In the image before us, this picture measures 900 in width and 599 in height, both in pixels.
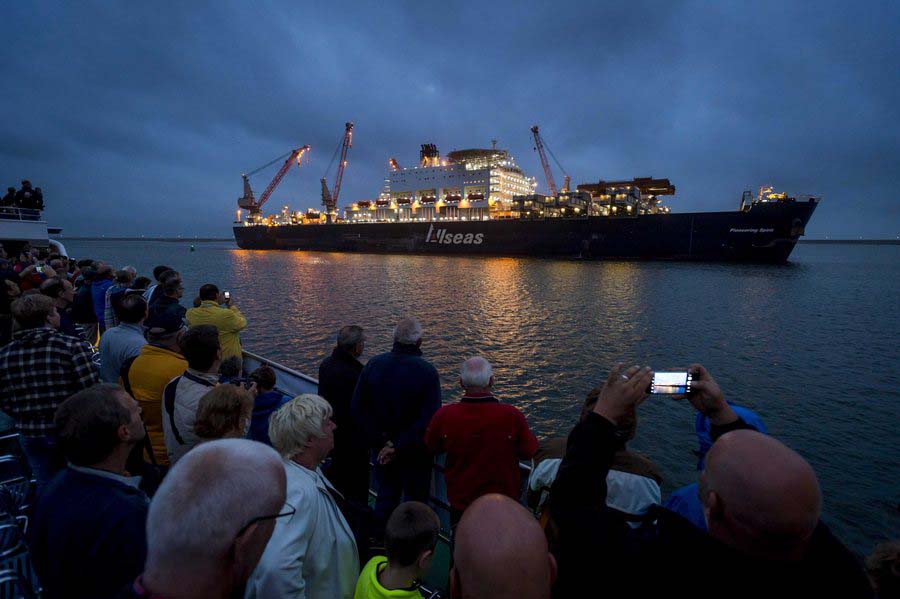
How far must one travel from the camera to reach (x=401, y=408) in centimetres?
300

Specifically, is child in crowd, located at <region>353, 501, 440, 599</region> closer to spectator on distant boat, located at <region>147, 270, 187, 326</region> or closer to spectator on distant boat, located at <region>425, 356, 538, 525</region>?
spectator on distant boat, located at <region>425, 356, 538, 525</region>

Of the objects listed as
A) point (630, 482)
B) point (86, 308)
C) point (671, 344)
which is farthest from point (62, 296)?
point (671, 344)

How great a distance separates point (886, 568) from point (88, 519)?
118 inches

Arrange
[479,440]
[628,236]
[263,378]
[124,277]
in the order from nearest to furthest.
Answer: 1. [479,440]
2. [263,378]
3. [124,277]
4. [628,236]

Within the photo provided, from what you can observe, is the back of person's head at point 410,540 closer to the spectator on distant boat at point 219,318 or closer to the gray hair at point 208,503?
the gray hair at point 208,503

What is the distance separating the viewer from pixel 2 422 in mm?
3676

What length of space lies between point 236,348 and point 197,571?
180 inches

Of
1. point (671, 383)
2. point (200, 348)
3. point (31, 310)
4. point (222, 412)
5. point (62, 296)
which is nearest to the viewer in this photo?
point (671, 383)

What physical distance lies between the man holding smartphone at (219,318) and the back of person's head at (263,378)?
1.67 m

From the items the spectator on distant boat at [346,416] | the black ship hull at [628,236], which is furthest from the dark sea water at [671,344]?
the black ship hull at [628,236]

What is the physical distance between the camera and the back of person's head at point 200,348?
271 cm

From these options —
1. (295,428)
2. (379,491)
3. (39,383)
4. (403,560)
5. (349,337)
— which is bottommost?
(379,491)

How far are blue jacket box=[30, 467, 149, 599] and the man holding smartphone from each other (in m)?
3.20

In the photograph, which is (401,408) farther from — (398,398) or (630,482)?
(630,482)
